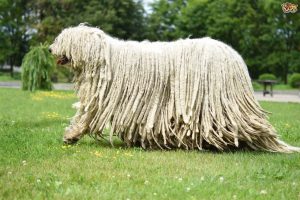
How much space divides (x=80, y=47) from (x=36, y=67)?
19.2 m

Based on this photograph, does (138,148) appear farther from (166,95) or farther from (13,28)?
(13,28)

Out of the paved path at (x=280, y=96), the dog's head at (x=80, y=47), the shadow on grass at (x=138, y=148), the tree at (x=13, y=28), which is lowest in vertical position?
the paved path at (x=280, y=96)

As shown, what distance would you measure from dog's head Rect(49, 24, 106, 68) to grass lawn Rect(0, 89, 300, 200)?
4.40ft

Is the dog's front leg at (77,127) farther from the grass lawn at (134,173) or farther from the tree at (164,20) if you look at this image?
the tree at (164,20)

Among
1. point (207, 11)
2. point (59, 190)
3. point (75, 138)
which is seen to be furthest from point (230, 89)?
point (207, 11)

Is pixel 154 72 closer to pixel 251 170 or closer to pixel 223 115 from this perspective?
pixel 223 115

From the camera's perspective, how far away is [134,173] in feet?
20.8

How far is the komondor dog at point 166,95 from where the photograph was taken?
804 cm

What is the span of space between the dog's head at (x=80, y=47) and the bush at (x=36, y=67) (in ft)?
60.2

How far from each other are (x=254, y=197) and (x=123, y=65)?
3.69m

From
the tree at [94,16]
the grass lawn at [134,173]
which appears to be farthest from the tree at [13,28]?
the grass lawn at [134,173]

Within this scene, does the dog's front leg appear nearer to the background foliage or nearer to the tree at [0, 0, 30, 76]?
the background foliage

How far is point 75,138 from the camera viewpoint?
8680 millimetres

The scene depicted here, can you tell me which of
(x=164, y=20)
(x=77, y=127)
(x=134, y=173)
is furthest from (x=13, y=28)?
(x=134, y=173)
